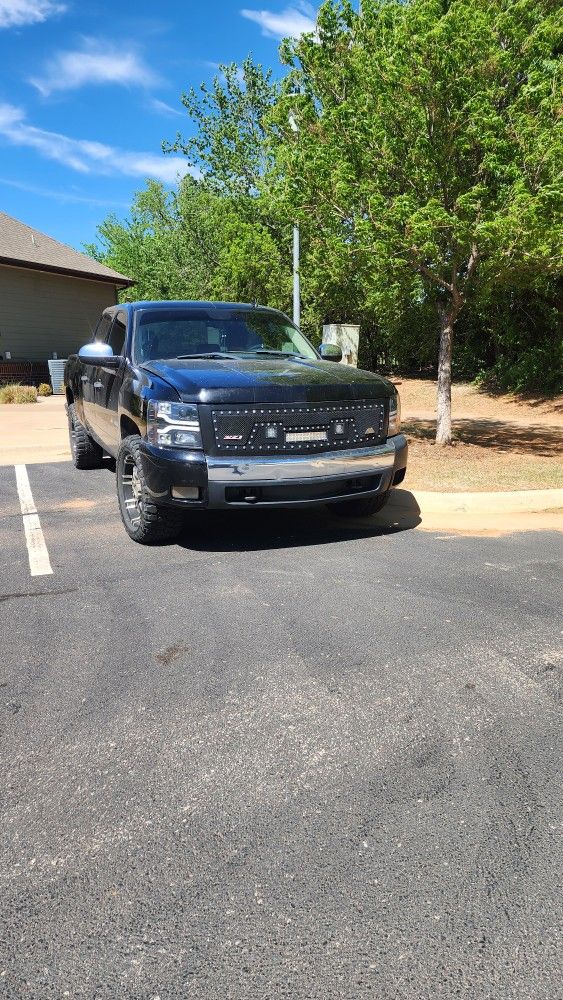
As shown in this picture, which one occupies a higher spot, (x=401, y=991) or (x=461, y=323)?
(x=461, y=323)

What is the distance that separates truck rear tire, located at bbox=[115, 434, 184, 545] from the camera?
503 cm

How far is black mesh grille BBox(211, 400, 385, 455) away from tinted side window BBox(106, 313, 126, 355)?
1813mm

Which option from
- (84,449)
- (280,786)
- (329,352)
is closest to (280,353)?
(329,352)

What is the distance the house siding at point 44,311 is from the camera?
71.6ft

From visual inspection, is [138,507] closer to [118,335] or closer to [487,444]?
[118,335]

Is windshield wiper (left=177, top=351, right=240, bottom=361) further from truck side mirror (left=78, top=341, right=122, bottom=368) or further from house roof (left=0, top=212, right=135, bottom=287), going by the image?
house roof (left=0, top=212, right=135, bottom=287)

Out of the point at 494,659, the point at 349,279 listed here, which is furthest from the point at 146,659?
the point at 349,279

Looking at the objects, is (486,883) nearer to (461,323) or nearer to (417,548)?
(417,548)

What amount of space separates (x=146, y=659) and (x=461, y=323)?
68.8 feet

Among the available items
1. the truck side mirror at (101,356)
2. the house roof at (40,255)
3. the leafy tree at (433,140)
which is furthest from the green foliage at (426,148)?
the house roof at (40,255)

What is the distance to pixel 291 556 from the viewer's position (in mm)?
5062

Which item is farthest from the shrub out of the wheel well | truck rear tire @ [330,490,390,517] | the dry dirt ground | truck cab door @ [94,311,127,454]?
truck rear tire @ [330,490,390,517]

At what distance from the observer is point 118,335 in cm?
653

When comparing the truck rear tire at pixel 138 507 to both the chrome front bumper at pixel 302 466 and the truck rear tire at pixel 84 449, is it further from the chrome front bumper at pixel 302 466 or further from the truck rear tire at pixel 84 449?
the truck rear tire at pixel 84 449
